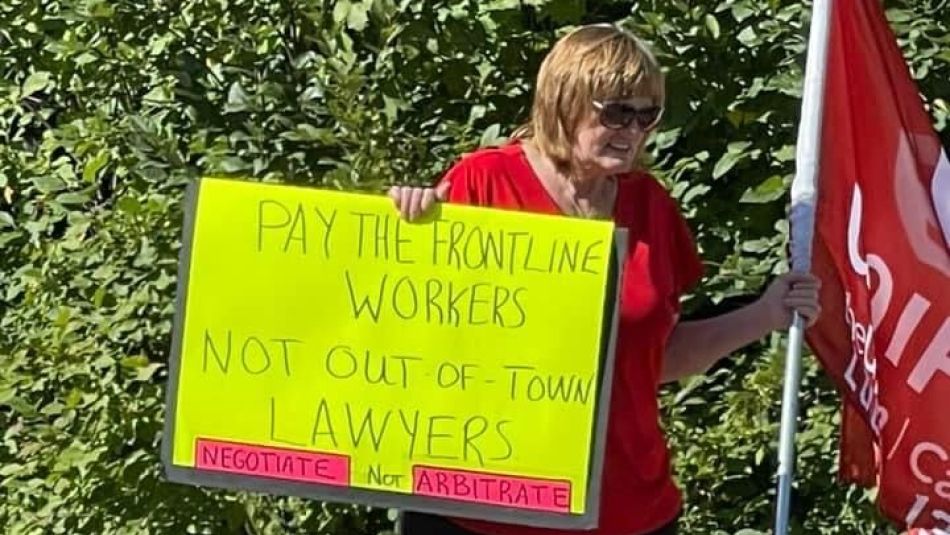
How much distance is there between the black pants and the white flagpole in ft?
0.63

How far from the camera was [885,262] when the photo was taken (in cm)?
345

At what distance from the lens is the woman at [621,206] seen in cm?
326

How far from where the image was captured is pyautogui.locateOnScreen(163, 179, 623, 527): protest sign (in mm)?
3305

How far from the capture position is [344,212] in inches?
131

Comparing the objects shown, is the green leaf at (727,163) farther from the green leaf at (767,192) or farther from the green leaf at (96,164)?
the green leaf at (96,164)

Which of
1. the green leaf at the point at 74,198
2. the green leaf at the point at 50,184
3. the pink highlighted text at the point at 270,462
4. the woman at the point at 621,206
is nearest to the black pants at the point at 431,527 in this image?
the woman at the point at 621,206

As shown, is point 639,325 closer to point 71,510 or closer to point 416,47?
point 416,47

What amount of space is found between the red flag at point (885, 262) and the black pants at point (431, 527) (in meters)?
0.38

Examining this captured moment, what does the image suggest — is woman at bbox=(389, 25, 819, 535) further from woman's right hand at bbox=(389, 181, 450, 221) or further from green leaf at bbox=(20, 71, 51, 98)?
green leaf at bbox=(20, 71, 51, 98)

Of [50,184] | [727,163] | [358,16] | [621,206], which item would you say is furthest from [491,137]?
[50,184]

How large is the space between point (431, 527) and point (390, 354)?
0.28m

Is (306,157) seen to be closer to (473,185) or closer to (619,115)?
(473,185)

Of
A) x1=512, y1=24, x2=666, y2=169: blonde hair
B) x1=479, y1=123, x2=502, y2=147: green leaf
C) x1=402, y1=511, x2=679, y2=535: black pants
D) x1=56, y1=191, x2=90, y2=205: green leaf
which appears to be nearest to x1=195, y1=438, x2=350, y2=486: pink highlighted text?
x1=402, y1=511, x2=679, y2=535: black pants

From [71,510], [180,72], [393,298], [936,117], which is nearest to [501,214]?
[393,298]
